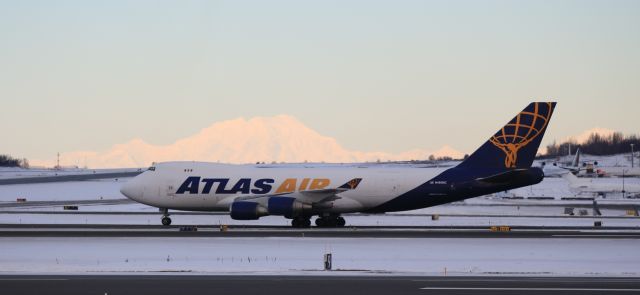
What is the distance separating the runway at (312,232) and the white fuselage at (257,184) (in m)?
2.23

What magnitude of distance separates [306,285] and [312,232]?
21.3 m

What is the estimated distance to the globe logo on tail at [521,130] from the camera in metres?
51.8

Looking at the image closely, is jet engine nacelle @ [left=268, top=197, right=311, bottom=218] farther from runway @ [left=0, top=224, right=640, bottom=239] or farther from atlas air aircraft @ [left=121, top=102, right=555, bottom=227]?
runway @ [left=0, top=224, right=640, bottom=239]

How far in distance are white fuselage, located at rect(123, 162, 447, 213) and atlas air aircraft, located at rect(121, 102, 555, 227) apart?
57 millimetres

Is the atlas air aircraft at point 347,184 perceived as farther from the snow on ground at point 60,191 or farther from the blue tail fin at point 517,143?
the snow on ground at point 60,191

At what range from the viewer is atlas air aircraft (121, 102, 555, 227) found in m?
51.3

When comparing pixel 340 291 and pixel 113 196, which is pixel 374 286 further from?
pixel 113 196

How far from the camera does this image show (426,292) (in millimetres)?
23078

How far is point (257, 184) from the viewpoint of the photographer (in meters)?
53.2

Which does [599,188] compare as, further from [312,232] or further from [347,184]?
[312,232]

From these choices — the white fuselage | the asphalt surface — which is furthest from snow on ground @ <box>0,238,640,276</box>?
the white fuselage

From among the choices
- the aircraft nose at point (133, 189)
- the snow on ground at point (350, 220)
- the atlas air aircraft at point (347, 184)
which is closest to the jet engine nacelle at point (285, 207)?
the atlas air aircraft at point (347, 184)

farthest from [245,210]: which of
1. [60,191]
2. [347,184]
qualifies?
[60,191]

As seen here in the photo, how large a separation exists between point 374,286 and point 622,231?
2822 cm
